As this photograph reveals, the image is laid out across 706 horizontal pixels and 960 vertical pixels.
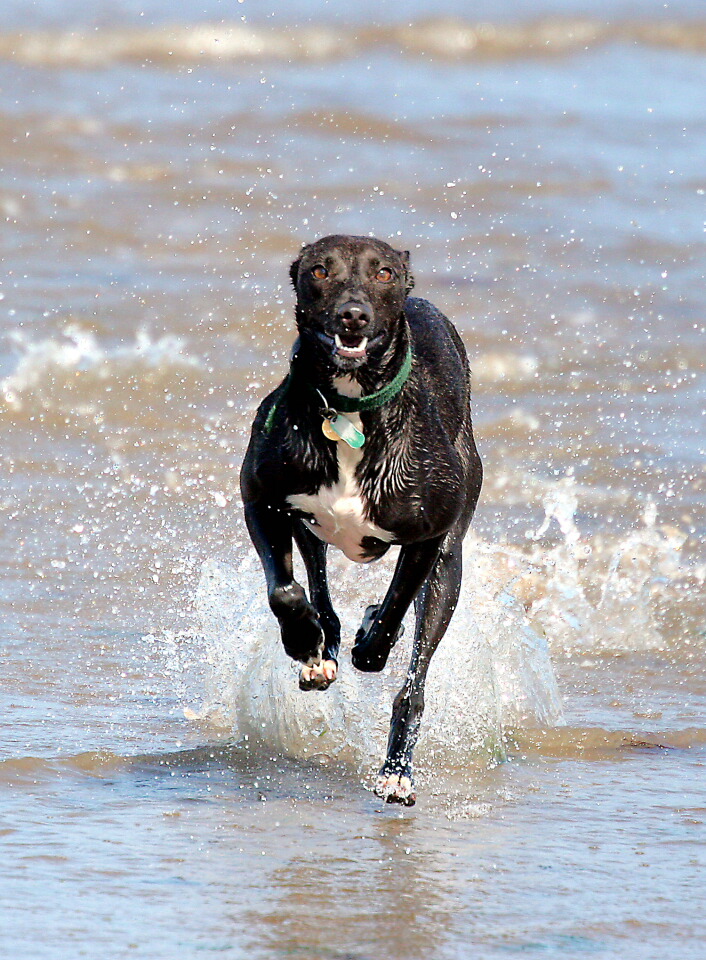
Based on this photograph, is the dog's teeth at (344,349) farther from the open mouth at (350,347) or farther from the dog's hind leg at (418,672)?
the dog's hind leg at (418,672)

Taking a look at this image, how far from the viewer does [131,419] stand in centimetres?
979

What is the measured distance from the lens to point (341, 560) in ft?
25.3

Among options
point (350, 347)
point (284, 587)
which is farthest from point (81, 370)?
point (350, 347)

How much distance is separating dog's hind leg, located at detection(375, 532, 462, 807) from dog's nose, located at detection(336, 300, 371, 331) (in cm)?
118

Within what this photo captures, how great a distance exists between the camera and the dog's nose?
427cm

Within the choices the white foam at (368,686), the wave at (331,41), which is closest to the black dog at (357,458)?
the white foam at (368,686)

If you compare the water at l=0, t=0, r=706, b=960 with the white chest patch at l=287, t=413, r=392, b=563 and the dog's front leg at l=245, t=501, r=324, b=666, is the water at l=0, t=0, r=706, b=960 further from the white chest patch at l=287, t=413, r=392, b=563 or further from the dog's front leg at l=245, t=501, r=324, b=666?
the white chest patch at l=287, t=413, r=392, b=563

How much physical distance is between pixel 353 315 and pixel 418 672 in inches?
51.6

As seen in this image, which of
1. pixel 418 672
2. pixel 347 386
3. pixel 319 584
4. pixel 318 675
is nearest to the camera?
pixel 347 386

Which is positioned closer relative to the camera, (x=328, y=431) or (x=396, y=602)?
(x=328, y=431)

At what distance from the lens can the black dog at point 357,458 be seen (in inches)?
174

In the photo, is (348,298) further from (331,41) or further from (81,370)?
(331,41)

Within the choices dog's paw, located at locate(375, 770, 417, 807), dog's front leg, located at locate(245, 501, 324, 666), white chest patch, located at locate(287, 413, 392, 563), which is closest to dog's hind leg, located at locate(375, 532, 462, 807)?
dog's paw, located at locate(375, 770, 417, 807)

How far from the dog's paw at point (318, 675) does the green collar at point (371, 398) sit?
76cm
